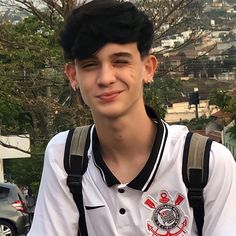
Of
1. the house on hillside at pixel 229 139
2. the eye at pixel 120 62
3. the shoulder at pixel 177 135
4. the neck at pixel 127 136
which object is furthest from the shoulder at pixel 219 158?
the house on hillside at pixel 229 139

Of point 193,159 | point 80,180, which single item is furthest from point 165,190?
point 80,180

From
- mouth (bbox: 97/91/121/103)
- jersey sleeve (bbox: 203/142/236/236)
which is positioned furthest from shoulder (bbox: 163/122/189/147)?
mouth (bbox: 97/91/121/103)

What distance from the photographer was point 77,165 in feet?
6.70

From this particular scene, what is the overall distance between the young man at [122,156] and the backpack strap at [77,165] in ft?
0.05

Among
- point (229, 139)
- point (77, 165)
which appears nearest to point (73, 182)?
point (77, 165)

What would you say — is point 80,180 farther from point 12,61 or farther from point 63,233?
point 12,61

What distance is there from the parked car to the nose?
34.6 feet

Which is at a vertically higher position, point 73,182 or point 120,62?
point 120,62

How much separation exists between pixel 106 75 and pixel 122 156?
30 centimetres

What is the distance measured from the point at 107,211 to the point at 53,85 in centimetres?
906

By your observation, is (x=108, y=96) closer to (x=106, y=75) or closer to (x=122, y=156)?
(x=106, y=75)

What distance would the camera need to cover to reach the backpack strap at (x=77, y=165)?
2.03m

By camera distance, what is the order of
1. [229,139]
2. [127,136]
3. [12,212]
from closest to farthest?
[127,136] → [12,212] → [229,139]

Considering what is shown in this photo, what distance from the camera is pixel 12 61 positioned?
10.9 m
